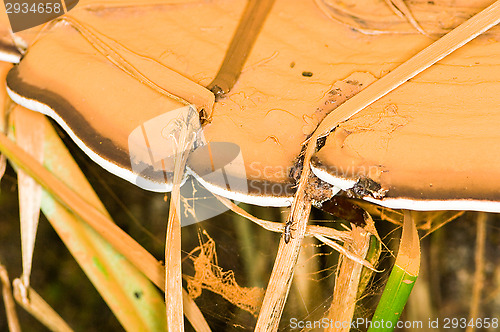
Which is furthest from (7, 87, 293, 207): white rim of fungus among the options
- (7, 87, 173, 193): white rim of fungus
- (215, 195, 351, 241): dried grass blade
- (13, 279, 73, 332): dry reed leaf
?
(13, 279, 73, 332): dry reed leaf

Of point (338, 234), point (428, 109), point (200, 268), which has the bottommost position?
point (200, 268)

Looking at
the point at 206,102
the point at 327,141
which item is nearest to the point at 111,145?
the point at 206,102

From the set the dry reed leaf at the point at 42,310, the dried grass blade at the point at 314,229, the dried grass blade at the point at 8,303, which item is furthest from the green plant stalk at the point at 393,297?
the dried grass blade at the point at 8,303

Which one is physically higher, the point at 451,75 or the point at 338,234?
the point at 451,75

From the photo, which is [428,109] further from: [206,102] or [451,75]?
[206,102]

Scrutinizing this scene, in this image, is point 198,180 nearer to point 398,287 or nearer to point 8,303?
point 398,287

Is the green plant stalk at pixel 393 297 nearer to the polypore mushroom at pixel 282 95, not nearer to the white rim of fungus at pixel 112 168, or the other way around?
the polypore mushroom at pixel 282 95
